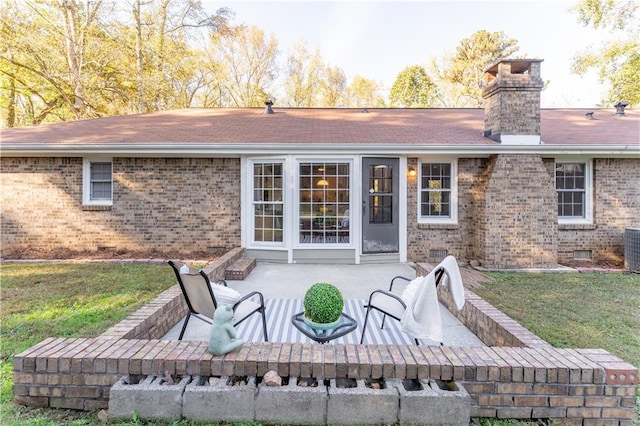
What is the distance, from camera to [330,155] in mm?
7770

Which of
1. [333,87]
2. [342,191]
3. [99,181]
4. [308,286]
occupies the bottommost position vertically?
[308,286]

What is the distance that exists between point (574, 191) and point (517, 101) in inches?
116

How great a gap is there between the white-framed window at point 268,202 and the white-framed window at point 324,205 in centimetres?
50

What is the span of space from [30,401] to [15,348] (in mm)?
1420

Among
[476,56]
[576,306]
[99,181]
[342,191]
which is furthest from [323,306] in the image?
[476,56]

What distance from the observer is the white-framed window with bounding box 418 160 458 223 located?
27.4ft

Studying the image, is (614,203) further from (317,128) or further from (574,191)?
(317,128)

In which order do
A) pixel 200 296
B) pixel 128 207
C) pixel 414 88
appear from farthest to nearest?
pixel 414 88
pixel 128 207
pixel 200 296

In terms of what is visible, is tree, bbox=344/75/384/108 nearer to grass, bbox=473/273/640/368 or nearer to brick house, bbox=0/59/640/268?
brick house, bbox=0/59/640/268

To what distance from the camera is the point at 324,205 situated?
7836 millimetres

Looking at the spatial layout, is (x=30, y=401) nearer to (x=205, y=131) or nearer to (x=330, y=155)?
(x=330, y=155)

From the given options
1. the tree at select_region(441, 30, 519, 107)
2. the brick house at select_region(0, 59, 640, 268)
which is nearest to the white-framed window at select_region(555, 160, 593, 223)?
the brick house at select_region(0, 59, 640, 268)

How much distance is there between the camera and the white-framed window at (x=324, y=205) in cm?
782

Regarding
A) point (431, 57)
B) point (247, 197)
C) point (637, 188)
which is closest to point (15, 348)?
point (247, 197)
